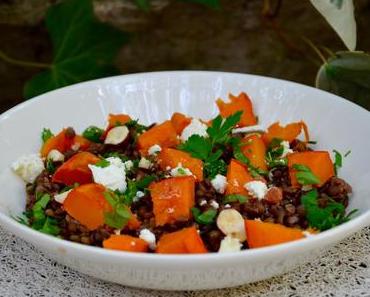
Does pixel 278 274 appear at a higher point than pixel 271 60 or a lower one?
higher

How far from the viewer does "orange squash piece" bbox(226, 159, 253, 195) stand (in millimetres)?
965

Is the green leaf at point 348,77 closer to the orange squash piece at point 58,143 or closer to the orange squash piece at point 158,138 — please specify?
the orange squash piece at point 158,138

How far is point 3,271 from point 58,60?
698mm

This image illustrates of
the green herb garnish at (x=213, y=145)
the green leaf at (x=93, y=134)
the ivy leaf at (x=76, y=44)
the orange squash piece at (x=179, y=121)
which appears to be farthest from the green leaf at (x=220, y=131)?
the ivy leaf at (x=76, y=44)

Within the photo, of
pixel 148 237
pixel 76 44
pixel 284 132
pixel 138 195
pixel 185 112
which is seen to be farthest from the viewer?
pixel 76 44

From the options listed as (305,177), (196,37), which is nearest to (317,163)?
(305,177)

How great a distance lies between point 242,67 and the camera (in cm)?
189

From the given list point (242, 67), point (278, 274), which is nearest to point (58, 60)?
point (242, 67)

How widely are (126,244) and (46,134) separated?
1.35 feet

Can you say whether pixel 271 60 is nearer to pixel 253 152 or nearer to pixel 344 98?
pixel 344 98

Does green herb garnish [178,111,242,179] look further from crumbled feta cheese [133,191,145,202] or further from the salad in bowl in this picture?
crumbled feta cheese [133,191,145,202]

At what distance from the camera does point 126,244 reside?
Answer: 84 centimetres

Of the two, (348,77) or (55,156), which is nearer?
(55,156)

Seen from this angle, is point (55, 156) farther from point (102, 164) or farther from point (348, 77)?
point (348, 77)
